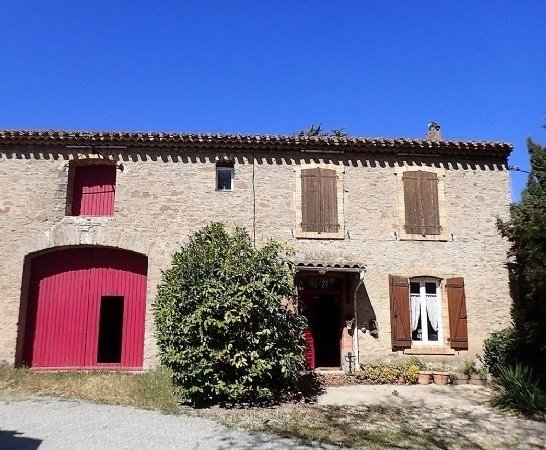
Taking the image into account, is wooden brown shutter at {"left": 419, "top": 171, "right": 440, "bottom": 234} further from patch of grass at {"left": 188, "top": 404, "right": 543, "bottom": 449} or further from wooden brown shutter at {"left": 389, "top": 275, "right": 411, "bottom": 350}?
patch of grass at {"left": 188, "top": 404, "right": 543, "bottom": 449}

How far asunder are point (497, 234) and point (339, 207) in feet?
13.9

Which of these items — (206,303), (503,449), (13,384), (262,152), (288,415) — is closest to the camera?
(503,449)

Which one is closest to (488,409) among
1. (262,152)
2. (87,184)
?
(262,152)

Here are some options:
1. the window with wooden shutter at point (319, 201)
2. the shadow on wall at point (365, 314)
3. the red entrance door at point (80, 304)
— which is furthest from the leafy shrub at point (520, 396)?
the red entrance door at point (80, 304)

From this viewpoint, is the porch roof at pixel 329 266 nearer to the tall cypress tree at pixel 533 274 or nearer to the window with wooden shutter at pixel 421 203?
the window with wooden shutter at pixel 421 203

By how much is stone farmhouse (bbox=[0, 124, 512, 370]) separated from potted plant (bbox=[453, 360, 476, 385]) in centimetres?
33

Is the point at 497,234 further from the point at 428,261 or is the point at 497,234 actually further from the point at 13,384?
the point at 13,384

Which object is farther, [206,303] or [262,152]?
[262,152]

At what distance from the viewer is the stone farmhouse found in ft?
37.2

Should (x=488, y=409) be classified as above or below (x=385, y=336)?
below

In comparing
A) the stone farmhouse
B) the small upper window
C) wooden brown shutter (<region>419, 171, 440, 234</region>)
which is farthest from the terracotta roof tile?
wooden brown shutter (<region>419, 171, 440, 234</region>)

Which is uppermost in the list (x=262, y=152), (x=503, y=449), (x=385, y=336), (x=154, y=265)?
(x=262, y=152)

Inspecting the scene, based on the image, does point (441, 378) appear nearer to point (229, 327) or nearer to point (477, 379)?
point (477, 379)

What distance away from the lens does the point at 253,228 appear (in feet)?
38.3
